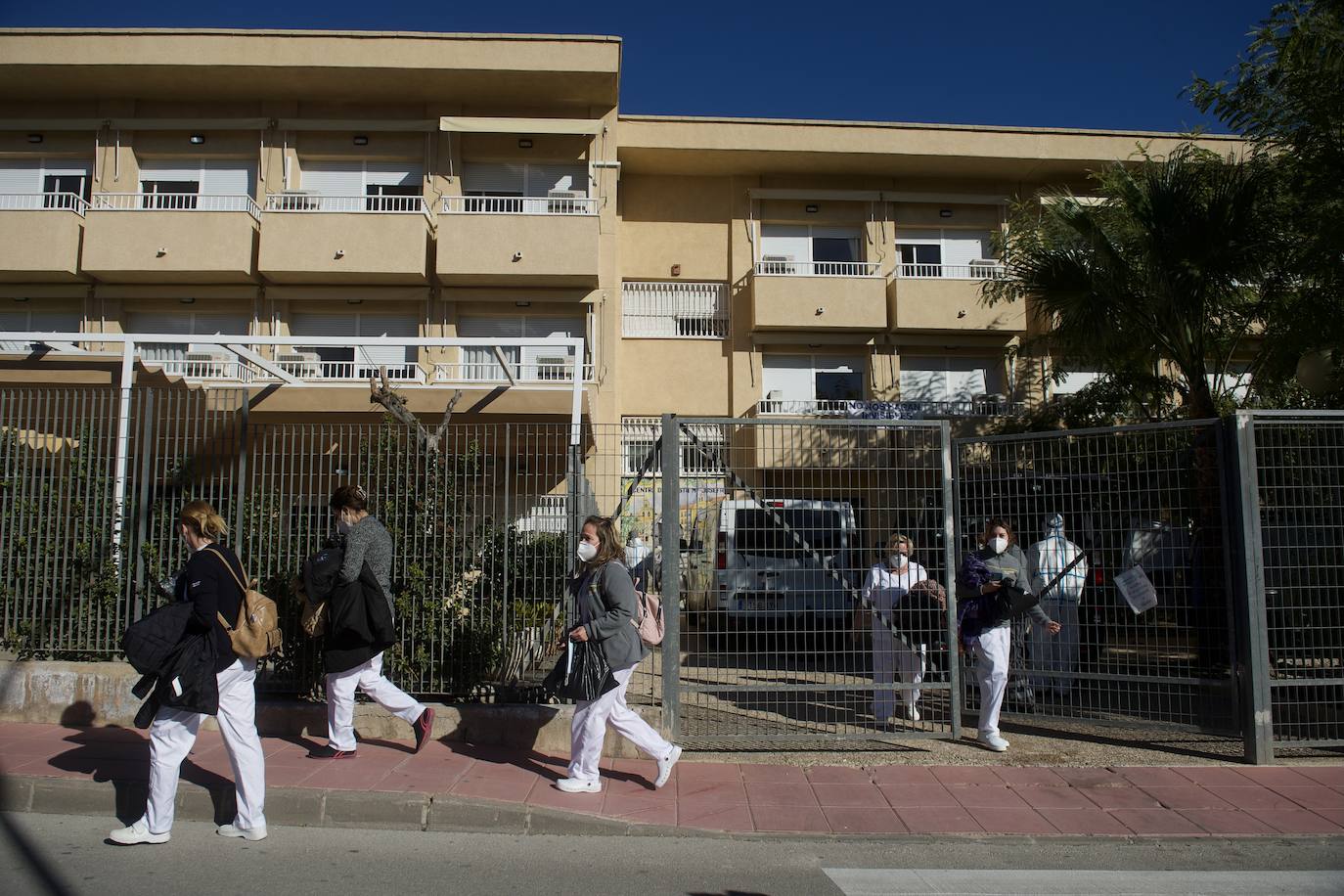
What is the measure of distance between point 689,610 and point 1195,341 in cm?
689

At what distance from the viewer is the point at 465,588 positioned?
22.9 feet

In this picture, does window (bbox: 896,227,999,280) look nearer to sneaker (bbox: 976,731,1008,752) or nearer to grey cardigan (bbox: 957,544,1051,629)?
grey cardigan (bbox: 957,544,1051,629)

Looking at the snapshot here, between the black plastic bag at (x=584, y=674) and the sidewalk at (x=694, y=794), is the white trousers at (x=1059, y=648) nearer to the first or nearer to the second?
the sidewalk at (x=694, y=794)

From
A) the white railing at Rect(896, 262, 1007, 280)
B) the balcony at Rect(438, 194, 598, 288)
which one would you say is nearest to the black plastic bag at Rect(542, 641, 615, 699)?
the balcony at Rect(438, 194, 598, 288)

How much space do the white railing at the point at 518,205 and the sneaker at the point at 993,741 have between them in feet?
43.1

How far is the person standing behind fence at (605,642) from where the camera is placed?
556 cm

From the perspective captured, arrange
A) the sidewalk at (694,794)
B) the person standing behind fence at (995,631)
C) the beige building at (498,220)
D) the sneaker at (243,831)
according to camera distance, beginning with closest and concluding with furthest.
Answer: the sneaker at (243,831) → the sidewalk at (694,794) → the person standing behind fence at (995,631) → the beige building at (498,220)

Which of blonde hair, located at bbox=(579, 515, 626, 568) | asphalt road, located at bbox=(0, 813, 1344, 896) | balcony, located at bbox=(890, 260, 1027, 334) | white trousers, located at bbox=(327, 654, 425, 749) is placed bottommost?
asphalt road, located at bbox=(0, 813, 1344, 896)

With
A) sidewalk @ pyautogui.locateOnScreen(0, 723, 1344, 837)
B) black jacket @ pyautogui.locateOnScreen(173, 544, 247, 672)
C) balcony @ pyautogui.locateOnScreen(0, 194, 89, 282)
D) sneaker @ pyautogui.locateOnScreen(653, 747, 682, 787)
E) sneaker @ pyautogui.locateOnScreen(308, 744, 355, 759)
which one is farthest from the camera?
balcony @ pyautogui.locateOnScreen(0, 194, 89, 282)

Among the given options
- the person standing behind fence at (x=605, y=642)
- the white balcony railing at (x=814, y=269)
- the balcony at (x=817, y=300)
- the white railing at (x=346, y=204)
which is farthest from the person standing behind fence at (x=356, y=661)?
the white balcony railing at (x=814, y=269)

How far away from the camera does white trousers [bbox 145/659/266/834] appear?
4695 mm

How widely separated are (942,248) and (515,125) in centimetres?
967

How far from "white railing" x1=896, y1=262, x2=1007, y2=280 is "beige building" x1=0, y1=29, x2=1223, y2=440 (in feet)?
0.22

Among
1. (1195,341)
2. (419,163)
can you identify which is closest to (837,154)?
A: (419,163)
